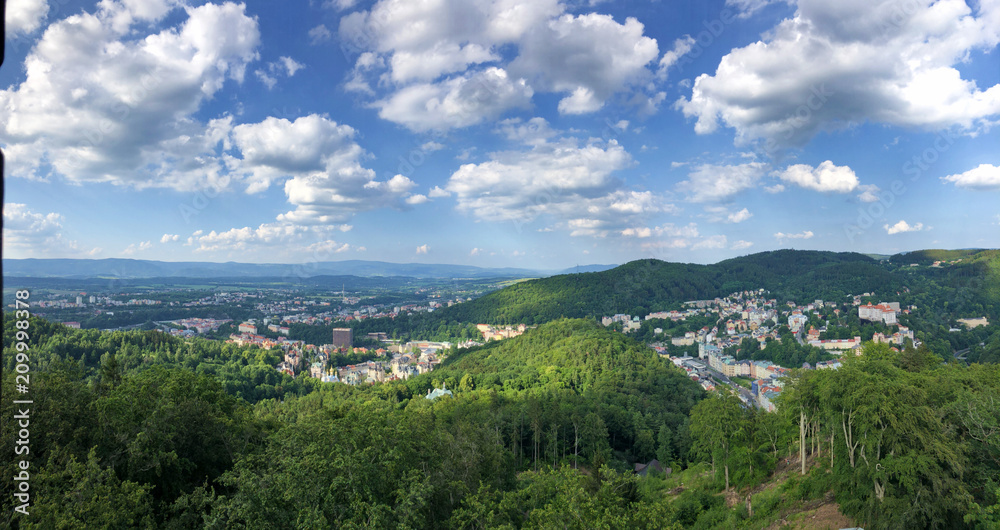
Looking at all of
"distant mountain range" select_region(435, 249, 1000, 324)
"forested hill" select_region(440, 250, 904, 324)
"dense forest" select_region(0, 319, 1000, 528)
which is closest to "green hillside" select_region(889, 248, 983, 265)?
"distant mountain range" select_region(435, 249, 1000, 324)

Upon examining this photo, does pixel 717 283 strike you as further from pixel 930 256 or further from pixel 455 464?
pixel 455 464

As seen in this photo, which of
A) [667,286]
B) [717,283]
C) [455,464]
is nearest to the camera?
[455,464]

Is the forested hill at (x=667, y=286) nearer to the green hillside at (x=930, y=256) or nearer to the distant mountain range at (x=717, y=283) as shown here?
the distant mountain range at (x=717, y=283)

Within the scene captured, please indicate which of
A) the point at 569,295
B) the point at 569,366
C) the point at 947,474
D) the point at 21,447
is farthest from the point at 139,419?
the point at 569,295

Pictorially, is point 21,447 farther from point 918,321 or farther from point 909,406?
point 918,321

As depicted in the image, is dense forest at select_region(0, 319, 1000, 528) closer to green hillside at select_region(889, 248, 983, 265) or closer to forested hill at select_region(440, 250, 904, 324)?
forested hill at select_region(440, 250, 904, 324)

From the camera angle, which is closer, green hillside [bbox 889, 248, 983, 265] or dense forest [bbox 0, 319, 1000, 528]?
dense forest [bbox 0, 319, 1000, 528]

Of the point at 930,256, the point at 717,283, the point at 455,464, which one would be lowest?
the point at 717,283

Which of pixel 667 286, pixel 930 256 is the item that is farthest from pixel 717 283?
pixel 930 256
